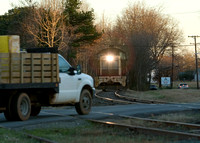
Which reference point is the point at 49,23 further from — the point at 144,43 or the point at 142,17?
the point at 142,17

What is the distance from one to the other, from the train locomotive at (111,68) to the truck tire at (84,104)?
2298cm

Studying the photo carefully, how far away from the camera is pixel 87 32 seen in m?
56.1

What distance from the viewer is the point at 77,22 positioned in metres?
56.1

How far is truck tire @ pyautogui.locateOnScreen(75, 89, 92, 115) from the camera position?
595 inches

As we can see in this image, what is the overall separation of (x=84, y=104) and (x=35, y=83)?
9.60 feet

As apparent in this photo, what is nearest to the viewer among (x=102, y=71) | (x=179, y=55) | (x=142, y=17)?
(x=102, y=71)

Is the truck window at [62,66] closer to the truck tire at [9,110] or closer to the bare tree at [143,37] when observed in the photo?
the truck tire at [9,110]

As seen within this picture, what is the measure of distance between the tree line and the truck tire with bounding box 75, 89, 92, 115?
3058cm

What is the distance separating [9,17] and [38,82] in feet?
209

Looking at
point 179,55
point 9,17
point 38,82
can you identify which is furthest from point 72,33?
point 38,82

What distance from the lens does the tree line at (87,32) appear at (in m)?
50.3

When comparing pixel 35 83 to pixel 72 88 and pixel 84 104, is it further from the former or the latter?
pixel 84 104

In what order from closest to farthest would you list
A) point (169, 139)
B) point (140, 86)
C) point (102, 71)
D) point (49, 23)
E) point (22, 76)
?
point (169, 139), point (22, 76), point (102, 71), point (49, 23), point (140, 86)

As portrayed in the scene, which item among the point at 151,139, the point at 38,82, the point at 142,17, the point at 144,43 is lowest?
the point at 151,139
